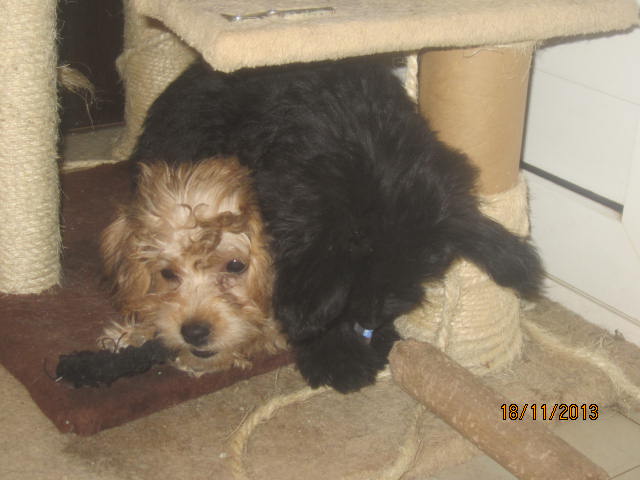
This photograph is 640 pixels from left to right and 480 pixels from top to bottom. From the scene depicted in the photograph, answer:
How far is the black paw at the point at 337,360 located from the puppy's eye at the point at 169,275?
365mm

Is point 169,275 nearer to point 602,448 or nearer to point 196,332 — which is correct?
point 196,332

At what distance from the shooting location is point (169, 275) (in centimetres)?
218

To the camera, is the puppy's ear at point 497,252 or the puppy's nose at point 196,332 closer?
the puppy's ear at point 497,252

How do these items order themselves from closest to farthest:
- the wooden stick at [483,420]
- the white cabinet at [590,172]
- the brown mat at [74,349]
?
the wooden stick at [483,420] → the brown mat at [74,349] → the white cabinet at [590,172]

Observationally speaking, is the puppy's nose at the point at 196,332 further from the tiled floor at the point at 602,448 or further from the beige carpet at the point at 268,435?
the tiled floor at the point at 602,448

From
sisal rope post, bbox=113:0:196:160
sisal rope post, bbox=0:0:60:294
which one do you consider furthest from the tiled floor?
sisal rope post, bbox=113:0:196:160

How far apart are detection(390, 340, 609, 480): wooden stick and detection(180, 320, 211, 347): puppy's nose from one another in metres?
0.49

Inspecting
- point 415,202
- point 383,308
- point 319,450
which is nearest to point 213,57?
point 415,202

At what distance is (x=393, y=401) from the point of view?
2.28 metres

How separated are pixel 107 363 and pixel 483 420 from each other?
94cm

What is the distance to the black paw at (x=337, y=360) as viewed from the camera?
2.13 meters

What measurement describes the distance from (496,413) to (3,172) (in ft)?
4.92
